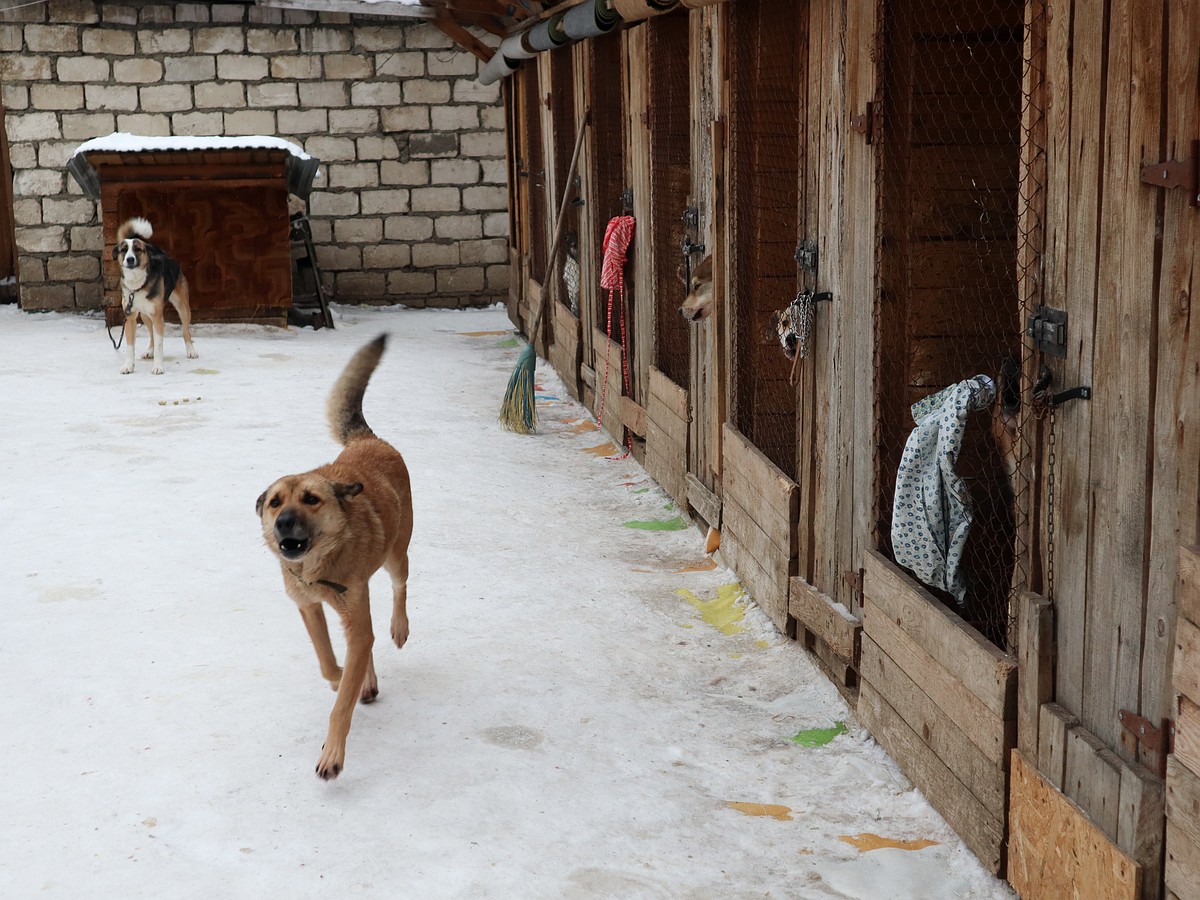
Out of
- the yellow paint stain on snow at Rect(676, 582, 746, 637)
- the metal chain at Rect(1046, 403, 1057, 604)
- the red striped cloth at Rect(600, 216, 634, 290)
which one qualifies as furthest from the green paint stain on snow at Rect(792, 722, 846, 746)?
the red striped cloth at Rect(600, 216, 634, 290)

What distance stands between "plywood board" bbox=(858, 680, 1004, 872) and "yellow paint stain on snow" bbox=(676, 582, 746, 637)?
1.08 meters

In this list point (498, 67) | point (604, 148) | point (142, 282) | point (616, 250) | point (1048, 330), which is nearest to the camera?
point (1048, 330)

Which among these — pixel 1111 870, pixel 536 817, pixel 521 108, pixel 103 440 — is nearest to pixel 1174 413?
pixel 1111 870

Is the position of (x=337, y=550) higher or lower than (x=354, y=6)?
lower

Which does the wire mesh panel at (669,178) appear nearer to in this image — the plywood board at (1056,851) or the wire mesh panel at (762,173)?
the wire mesh panel at (762,173)

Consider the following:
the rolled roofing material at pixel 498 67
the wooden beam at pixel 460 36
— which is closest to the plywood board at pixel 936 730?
the rolled roofing material at pixel 498 67

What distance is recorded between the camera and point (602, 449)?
27.2 feet

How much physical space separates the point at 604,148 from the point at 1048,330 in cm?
637

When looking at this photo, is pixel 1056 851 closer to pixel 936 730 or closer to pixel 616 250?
pixel 936 730

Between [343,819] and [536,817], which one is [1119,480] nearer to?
[536,817]

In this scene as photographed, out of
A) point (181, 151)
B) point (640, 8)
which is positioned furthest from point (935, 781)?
point (181, 151)

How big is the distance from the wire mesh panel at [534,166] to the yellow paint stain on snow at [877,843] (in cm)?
853

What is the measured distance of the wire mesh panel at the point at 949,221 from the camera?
3807 mm

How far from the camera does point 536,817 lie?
11.4 feet
